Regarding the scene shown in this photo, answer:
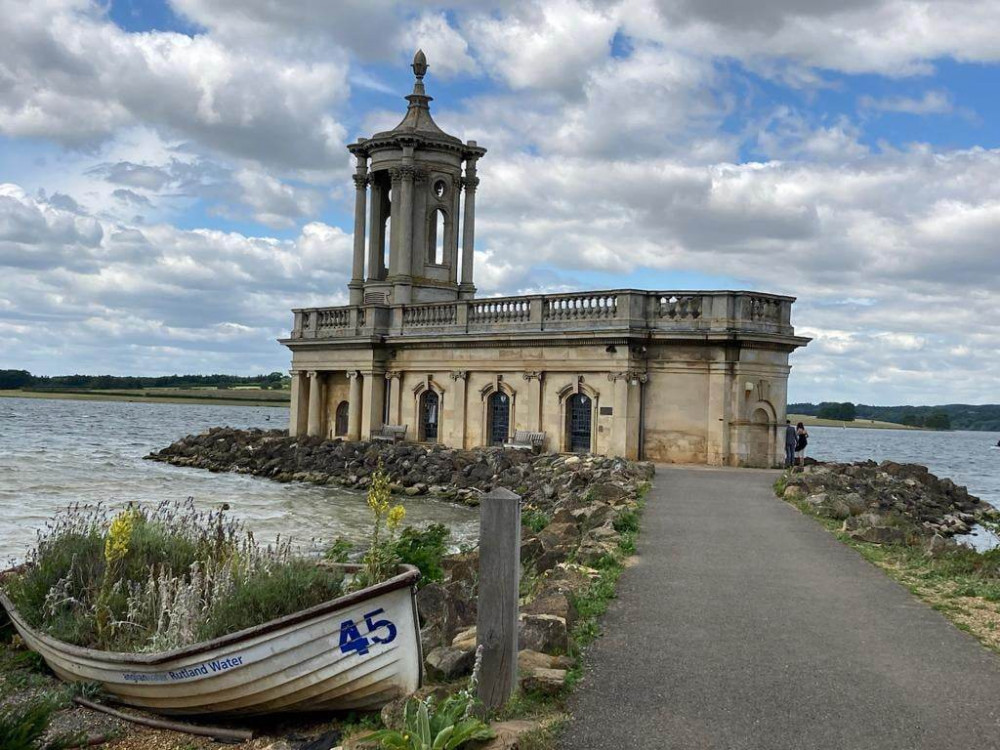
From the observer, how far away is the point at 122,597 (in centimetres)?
1007

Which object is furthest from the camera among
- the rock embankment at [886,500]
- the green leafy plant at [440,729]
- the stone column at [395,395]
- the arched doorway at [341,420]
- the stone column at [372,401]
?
the arched doorway at [341,420]

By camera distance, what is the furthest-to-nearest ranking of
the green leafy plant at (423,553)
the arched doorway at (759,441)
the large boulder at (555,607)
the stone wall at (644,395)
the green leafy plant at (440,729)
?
the arched doorway at (759,441) < the stone wall at (644,395) < the green leafy plant at (423,553) < the large boulder at (555,607) < the green leafy plant at (440,729)

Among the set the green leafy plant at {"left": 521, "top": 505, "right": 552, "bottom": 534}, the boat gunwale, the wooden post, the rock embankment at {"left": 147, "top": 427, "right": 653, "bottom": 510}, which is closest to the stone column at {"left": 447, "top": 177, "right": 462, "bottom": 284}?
the rock embankment at {"left": 147, "top": 427, "right": 653, "bottom": 510}

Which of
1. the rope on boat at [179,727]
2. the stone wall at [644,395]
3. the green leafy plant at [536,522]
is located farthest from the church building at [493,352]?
the rope on boat at [179,727]

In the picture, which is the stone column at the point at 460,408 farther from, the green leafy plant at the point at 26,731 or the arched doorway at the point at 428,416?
the green leafy plant at the point at 26,731

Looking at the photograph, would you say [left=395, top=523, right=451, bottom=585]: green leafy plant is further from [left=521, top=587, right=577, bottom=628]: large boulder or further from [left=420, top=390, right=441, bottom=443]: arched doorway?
[left=420, top=390, right=441, bottom=443]: arched doorway

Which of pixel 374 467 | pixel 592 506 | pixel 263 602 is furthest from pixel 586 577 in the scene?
pixel 374 467

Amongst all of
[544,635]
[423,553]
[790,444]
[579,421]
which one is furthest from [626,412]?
[544,635]

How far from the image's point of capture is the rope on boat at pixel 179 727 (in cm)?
862

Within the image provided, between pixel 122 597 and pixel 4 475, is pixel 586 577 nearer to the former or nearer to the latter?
pixel 122 597

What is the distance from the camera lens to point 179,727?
8.82 meters

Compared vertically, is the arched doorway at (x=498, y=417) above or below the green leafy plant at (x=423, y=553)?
above

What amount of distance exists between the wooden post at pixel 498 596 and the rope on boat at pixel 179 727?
8.94 ft

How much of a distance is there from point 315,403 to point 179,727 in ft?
105
